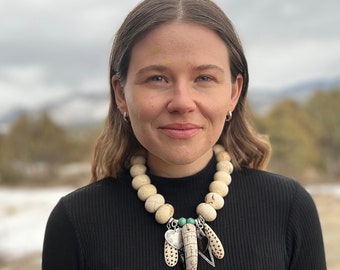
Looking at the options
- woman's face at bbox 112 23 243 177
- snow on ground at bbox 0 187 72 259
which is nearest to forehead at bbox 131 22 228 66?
woman's face at bbox 112 23 243 177

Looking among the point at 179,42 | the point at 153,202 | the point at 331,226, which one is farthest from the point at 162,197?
the point at 331,226

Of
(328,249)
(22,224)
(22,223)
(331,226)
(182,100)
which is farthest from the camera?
(22,223)

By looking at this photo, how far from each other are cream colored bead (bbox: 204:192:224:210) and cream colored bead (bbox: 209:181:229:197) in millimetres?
25

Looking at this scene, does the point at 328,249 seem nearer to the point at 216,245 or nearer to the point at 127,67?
the point at 216,245

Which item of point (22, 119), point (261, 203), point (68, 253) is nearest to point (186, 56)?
point (261, 203)

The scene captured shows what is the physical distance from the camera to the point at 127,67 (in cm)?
185

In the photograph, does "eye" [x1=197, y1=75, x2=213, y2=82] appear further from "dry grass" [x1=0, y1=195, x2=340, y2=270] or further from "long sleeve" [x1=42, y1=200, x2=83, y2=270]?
"dry grass" [x1=0, y1=195, x2=340, y2=270]

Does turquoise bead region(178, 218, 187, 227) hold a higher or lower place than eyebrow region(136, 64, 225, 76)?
lower

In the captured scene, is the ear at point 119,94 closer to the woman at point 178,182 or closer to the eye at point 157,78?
the woman at point 178,182

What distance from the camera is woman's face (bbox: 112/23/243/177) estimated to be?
68.5 inches

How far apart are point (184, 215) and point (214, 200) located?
13 cm

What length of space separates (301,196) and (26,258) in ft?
25.7

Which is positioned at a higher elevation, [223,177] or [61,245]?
[223,177]

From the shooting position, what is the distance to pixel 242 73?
200cm
